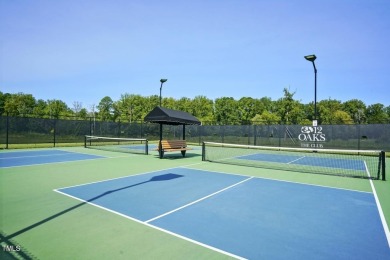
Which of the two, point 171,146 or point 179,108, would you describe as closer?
point 171,146

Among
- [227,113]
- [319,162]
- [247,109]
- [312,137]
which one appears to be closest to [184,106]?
[227,113]

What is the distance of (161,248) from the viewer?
407cm

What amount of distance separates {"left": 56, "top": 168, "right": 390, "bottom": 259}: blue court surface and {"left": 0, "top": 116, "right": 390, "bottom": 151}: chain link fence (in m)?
15.0

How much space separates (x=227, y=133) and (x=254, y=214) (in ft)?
72.7

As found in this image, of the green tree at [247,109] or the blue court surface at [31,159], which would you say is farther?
the green tree at [247,109]

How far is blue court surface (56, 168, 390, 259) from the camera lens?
421 cm

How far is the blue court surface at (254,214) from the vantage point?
4211 mm

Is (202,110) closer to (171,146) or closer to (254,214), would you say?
(171,146)

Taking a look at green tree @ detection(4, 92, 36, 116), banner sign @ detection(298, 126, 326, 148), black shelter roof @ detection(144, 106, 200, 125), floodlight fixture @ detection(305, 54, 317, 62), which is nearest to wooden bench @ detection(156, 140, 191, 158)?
black shelter roof @ detection(144, 106, 200, 125)

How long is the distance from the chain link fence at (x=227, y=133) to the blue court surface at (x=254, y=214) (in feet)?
49.2

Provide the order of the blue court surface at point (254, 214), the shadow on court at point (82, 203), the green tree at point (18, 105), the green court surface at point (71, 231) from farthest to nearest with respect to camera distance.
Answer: the green tree at point (18, 105) < the shadow on court at point (82, 203) < the blue court surface at point (254, 214) < the green court surface at point (71, 231)

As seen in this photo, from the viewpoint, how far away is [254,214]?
18.7 feet

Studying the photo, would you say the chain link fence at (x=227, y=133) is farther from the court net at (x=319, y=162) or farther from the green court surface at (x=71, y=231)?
the green court surface at (x=71, y=231)

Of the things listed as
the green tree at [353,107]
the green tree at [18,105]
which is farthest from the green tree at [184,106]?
the green tree at [353,107]
